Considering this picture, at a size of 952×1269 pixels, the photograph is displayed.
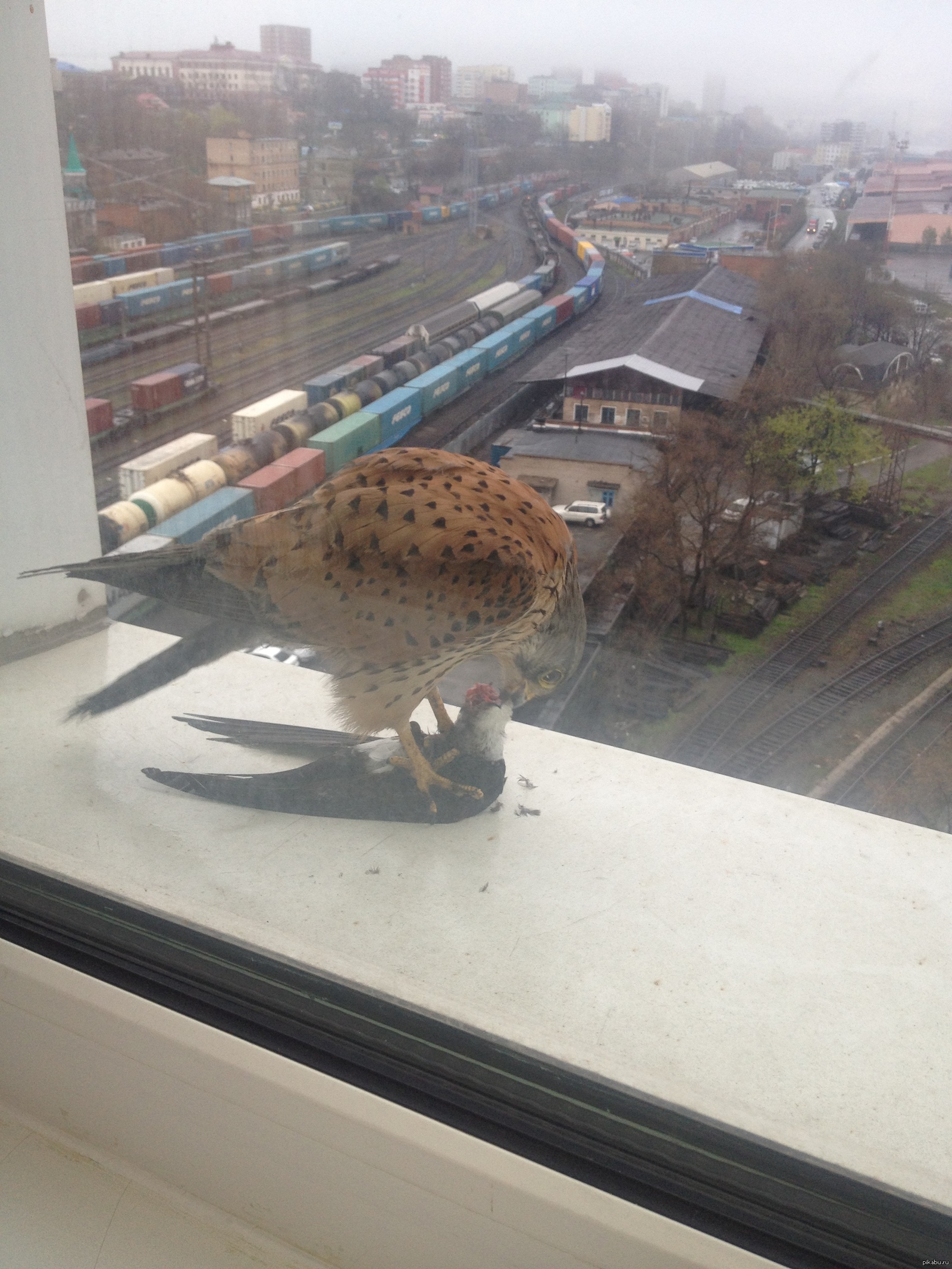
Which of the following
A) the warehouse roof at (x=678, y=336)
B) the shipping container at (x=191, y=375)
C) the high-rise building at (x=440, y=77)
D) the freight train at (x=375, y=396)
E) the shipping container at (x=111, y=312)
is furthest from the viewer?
the shipping container at (x=111, y=312)

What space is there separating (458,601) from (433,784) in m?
0.35

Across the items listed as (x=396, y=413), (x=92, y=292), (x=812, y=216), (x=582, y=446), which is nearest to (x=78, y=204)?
(x=92, y=292)

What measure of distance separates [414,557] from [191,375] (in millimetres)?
682

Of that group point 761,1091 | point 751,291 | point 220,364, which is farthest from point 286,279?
point 761,1091

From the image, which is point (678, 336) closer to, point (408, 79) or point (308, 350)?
point (408, 79)

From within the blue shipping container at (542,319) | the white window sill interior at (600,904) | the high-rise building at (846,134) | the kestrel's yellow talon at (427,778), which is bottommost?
the white window sill interior at (600,904)

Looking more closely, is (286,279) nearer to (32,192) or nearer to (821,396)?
(32,192)

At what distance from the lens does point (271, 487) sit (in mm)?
1252

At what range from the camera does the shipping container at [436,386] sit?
47.3 inches

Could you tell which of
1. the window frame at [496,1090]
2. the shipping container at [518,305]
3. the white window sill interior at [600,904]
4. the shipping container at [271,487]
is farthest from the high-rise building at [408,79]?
the window frame at [496,1090]

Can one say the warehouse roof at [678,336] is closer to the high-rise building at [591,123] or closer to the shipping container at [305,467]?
the high-rise building at [591,123]

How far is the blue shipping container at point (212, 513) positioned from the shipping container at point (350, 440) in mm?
120

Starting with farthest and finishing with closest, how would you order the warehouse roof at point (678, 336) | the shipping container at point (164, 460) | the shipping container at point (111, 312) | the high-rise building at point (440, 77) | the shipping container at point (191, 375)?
the shipping container at point (111, 312) → the shipping container at point (191, 375) → the shipping container at point (164, 460) → the high-rise building at point (440, 77) → the warehouse roof at point (678, 336)

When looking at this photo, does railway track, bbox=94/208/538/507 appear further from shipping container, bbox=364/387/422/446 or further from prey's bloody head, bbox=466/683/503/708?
prey's bloody head, bbox=466/683/503/708
